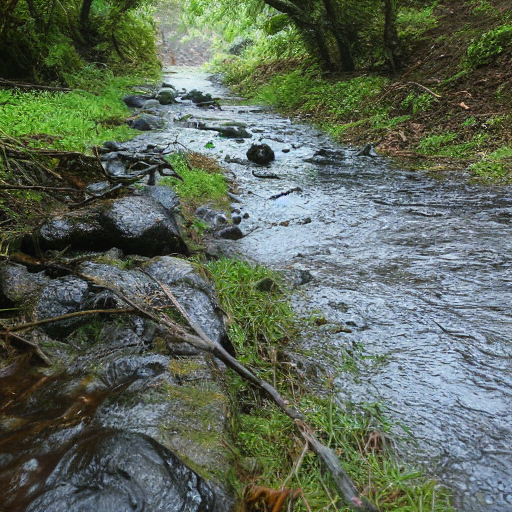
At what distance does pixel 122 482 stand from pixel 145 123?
8.03m

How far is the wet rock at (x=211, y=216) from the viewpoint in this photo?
4.64 meters

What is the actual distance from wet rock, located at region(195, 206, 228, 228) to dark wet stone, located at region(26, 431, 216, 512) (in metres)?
3.18

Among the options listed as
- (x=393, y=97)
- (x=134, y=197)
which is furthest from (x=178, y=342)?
(x=393, y=97)

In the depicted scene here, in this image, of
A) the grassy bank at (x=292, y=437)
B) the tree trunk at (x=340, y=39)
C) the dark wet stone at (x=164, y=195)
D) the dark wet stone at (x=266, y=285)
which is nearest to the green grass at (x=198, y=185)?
the dark wet stone at (x=164, y=195)

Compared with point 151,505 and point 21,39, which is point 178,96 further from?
point 151,505

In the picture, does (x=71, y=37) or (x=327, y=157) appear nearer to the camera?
(x=327, y=157)

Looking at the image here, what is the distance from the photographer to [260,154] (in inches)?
278

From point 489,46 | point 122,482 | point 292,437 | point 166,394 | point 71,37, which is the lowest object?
point 292,437

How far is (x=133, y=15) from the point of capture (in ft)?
52.5

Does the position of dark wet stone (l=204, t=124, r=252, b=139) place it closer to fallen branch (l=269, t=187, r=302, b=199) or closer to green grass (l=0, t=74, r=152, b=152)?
green grass (l=0, t=74, r=152, b=152)

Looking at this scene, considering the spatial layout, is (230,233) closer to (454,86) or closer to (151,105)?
(454,86)

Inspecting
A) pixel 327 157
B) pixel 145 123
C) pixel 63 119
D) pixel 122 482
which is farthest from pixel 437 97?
pixel 122 482

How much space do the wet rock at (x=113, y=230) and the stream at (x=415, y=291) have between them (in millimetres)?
Answer: 1002

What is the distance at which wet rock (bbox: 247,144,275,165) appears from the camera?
7.07m
